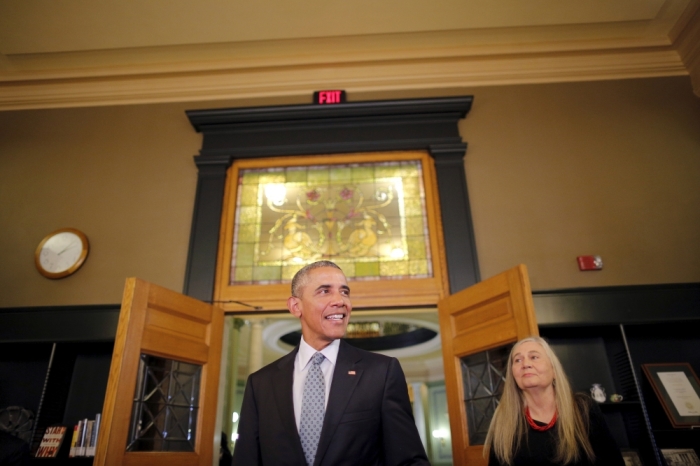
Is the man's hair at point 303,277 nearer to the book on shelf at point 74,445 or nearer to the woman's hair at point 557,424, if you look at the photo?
the woman's hair at point 557,424

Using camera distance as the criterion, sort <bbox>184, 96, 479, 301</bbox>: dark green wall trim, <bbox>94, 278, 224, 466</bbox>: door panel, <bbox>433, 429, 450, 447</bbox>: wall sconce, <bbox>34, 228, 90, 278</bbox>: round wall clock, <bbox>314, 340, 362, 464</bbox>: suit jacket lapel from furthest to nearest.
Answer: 1. <bbox>433, 429, 450, 447</bbox>: wall sconce
2. <bbox>184, 96, 479, 301</bbox>: dark green wall trim
3. <bbox>34, 228, 90, 278</bbox>: round wall clock
4. <bbox>94, 278, 224, 466</bbox>: door panel
5. <bbox>314, 340, 362, 464</bbox>: suit jacket lapel

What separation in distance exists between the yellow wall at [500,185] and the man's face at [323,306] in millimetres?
2422

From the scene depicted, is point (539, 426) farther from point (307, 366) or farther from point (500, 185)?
point (500, 185)

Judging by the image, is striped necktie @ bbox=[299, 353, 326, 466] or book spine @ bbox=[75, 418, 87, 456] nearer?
striped necktie @ bbox=[299, 353, 326, 466]

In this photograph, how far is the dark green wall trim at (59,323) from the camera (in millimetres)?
3602

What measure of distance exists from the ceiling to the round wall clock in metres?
1.48

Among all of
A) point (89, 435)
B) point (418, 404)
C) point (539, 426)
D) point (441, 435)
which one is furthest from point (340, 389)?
point (441, 435)

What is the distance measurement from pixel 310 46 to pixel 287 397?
3.80 m

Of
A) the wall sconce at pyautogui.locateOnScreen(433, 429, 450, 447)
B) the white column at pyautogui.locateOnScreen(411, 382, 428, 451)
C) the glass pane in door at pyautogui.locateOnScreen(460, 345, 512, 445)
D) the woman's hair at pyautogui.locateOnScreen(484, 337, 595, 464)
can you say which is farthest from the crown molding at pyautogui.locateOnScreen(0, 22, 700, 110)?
the wall sconce at pyautogui.locateOnScreen(433, 429, 450, 447)

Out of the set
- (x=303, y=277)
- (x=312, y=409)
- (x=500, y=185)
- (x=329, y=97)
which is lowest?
(x=312, y=409)

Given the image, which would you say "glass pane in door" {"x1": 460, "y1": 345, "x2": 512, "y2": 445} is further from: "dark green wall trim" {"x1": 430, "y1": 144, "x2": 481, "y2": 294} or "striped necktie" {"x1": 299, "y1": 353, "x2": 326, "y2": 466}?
"striped necktie" {"x1": 299, "y1": 353, "x2": 326, "y2": 466}

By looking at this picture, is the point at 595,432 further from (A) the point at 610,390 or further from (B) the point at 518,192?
(B) the point at 518,192

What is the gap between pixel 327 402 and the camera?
4.59 feet

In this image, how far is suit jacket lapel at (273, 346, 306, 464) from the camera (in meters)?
1.38
